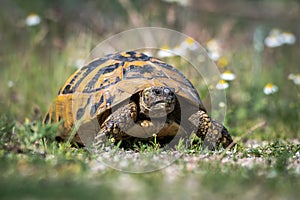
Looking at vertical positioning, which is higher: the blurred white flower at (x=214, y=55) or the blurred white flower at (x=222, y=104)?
the blurred white flower at (x=214, y=55)

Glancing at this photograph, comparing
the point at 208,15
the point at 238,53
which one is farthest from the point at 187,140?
the point at 208,15

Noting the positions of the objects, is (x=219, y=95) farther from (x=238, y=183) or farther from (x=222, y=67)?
(x=238, y=183)

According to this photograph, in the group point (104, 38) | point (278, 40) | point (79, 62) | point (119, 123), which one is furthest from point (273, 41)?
point (119, 123)

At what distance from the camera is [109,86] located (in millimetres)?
4445

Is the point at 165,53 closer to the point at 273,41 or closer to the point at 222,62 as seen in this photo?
the point at 222,62

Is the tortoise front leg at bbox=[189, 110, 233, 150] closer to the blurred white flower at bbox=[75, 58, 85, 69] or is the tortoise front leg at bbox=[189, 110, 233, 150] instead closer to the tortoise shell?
the tortoise shell

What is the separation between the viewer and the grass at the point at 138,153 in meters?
2.79

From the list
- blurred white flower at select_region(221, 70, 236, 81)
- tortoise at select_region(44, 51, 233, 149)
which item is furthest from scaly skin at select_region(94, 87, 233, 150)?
blurred white flower at select_region(221, 70, 236, 81)

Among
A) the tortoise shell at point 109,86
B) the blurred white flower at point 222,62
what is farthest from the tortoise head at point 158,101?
the blurred white flower at point 222,62

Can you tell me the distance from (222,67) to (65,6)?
4964 mm

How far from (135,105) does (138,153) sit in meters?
0.54

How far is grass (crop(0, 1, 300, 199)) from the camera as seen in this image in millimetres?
2789

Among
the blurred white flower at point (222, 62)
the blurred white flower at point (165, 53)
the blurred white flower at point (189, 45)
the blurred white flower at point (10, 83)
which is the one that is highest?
the blurred white flower at point (189, 45)

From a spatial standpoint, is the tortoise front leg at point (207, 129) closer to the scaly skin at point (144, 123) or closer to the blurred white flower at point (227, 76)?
the scaly skin at point (144, 123)
